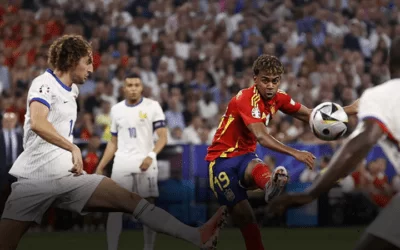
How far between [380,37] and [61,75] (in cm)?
1401

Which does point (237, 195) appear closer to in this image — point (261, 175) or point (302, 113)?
point (261, 175)

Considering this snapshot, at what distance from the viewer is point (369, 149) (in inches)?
167

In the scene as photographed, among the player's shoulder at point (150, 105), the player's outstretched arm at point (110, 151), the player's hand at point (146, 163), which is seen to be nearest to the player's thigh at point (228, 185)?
the player's hand at point (146, 163)

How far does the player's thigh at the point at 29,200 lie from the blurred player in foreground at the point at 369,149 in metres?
2.55

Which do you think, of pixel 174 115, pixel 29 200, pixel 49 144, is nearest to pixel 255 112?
pixel 49 144

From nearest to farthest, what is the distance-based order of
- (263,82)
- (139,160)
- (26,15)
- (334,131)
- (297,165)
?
1. (334,131)
2. (263,82)
3. (139,160)
4. (297,165)
5. (26,15)

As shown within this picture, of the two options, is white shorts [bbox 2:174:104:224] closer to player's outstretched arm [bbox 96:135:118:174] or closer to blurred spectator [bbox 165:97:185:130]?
player's outstretched arm [bbox 96:135:118:174]

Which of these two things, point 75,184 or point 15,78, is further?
point 15,78

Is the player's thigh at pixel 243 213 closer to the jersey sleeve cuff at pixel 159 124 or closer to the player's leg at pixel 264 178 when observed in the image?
the player's leg at pixel 264 178

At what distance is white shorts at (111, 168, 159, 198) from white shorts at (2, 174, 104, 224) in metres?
3.97

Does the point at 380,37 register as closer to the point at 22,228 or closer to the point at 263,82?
the point at 263,82

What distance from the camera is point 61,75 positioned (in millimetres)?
6664

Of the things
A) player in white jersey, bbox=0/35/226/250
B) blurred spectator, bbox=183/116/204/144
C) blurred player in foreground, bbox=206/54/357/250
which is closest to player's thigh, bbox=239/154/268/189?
blurred player in foreground, bbox=206/54/357/250

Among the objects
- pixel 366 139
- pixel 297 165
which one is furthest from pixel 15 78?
pixel 366 139
